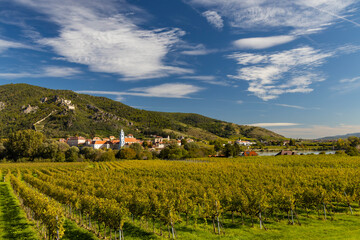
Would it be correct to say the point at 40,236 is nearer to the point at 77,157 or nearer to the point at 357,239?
the point at 357,239

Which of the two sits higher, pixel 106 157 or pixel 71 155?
pixel 71 155

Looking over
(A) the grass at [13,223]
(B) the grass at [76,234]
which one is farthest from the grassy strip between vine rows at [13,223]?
(B) the grass at [76,234]

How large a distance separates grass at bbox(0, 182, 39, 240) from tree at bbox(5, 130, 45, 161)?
8020cm

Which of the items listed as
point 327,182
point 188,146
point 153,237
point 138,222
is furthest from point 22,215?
point 188,146

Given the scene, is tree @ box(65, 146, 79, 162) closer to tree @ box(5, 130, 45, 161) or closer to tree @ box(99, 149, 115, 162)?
tree @ box(99, 149, 115, 162)

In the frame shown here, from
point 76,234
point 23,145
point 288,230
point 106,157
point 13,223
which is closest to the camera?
point 288,230

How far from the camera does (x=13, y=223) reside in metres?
22.5

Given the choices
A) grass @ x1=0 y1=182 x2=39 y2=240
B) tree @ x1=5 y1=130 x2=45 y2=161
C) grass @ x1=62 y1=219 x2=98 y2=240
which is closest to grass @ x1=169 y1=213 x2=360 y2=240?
grass @ x1=62 y1=219 x2=98 y2=240

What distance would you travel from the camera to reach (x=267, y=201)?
22047 millimetres

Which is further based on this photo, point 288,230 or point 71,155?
point 71,155

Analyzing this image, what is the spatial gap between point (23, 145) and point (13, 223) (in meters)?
94.4

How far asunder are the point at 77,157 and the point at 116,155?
653 inches

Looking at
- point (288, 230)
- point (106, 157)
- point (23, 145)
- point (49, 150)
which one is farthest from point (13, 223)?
point (23, 145)

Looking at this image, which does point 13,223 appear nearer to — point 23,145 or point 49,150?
point 49,150
